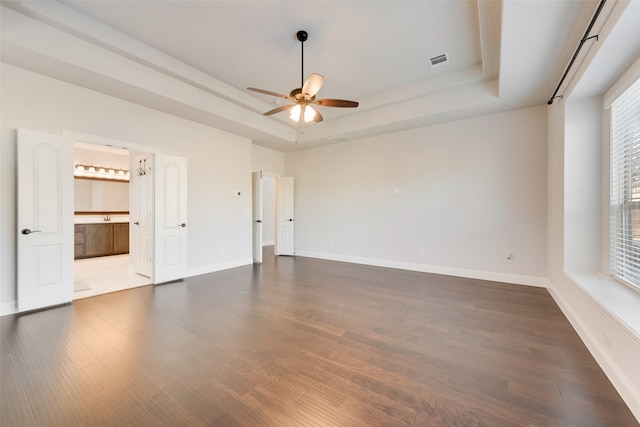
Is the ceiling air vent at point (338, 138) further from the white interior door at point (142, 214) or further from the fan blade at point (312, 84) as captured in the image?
the white interior door at point (142, 214)

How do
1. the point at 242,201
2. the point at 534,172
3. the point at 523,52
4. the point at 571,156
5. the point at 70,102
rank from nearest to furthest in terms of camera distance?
1. the point at 523,52
2. the point at 571,156
3. the point at 70,102
4. the point at 534,172
5. the point at 242,201

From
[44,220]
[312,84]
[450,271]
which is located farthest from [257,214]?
[450,271]

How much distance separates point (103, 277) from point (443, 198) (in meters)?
6.58

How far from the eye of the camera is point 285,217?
7316 millimetres

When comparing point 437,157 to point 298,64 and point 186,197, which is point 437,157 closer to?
point 298,64

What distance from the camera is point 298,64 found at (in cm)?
387

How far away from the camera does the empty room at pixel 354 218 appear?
185cm

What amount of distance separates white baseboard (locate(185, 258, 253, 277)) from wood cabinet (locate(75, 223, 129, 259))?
11.8ft

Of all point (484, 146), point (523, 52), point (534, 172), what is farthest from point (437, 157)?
point (523, 52)

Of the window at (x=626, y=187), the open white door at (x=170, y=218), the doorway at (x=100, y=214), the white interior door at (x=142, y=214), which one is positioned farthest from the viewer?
the doorway at (x=100, y=214)

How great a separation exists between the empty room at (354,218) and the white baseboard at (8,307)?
1 centimetres

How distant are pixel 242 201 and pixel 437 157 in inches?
172

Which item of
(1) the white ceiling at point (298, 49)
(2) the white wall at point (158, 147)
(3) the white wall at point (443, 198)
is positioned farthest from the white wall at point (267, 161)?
(1) the white ceiling at point (298, 49)

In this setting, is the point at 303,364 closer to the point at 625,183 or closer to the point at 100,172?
the point at 625,183
